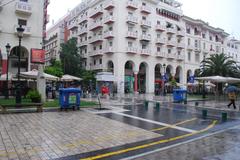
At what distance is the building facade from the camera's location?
28500mm

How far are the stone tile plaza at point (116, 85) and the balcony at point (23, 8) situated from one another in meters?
0.13

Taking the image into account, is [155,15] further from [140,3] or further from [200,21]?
[200,21]

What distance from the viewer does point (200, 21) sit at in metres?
56.2

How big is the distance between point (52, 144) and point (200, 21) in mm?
56604

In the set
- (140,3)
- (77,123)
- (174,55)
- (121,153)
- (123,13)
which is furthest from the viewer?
(174,55)

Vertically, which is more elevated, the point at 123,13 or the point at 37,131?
the point at 123,13

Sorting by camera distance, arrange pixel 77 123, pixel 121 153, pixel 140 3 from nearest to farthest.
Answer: pixel 121 153
pixel 77 123
pixel 140 3

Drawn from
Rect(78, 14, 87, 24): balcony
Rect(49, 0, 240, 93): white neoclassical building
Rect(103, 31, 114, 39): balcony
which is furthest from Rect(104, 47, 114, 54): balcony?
Rect(78, 14, 87, 24): balcony

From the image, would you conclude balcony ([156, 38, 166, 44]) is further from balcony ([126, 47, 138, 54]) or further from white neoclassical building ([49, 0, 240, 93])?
balcony ([126, 47, 138, 54])

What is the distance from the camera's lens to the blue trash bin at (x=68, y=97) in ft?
44.3

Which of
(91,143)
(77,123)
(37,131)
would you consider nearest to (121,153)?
(91,143)

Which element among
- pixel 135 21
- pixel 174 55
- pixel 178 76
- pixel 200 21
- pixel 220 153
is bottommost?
pixel 220 153

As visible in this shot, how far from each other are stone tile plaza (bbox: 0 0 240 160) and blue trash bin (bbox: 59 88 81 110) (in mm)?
63

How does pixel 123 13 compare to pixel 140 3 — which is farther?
pixel 140 3
